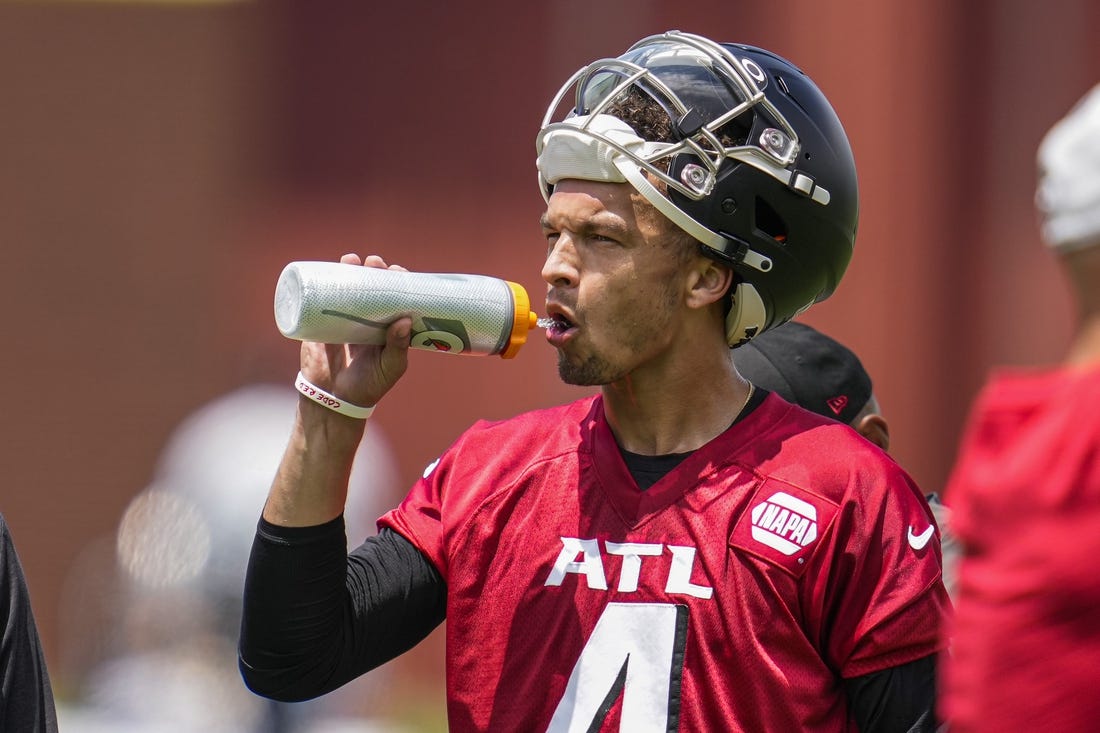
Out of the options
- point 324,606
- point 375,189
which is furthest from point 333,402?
point 375,189

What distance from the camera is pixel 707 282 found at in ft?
8.68

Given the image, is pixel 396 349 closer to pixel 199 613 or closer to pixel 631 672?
pixel 631 672

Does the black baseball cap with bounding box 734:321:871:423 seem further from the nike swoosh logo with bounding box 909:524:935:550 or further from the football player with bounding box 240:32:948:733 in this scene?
the nike swoosh logo with bounding box 909:524:935:550

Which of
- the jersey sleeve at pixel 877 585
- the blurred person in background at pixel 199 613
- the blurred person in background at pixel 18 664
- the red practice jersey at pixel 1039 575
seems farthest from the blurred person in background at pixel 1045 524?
the blurred person in background at pixel 199 613

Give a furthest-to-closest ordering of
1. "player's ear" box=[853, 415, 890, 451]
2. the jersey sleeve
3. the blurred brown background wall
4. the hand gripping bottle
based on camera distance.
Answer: the blurred brown background wall → "player's ear" box=[853, 415, 890, 451] → the hand gripping bottle → the jersey sleeve

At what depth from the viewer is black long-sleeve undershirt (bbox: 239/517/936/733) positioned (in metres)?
2.49

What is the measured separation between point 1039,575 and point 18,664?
1.70 m

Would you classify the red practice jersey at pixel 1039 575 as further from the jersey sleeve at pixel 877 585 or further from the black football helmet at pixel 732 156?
the black football helmet at pixel 732 156

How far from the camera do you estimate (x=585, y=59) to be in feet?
28.0

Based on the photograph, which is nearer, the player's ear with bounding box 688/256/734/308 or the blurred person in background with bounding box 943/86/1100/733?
the blurred person in background with bounding box 943/86/1100/733

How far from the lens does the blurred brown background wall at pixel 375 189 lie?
8.20 meters

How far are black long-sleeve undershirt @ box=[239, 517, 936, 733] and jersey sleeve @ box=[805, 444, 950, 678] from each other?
0.33ft

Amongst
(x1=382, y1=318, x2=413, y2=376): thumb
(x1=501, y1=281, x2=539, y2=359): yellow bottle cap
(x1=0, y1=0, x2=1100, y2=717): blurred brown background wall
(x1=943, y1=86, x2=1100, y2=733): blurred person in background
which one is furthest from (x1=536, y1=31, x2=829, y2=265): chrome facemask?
(x1=0, y1=0, x2=1100, y2=717): blurred brown background wall

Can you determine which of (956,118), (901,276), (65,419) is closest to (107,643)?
(65,419)
